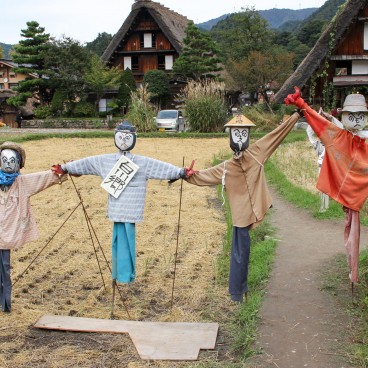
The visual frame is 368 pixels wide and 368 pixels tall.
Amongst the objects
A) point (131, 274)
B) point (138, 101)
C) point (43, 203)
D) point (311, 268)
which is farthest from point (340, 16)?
point (131, 274)

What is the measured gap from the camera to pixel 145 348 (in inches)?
182

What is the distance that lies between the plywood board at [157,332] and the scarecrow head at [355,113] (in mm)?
2203

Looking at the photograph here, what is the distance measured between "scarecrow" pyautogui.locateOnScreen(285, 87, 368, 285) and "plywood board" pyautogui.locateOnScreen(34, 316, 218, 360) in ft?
5.04

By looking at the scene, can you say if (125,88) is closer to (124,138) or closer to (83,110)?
(83,110)

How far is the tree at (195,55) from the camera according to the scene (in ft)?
99.9

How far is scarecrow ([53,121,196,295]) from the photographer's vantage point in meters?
5.46

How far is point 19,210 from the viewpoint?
5578 mm

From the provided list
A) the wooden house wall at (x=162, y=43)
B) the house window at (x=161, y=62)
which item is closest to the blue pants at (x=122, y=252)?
the wooden house wall at (x=162, y=43)

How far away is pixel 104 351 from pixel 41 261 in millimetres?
2708

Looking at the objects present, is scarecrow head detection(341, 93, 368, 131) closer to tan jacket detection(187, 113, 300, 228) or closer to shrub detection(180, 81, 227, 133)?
tan jacket detection(187, 113, 300, 228)

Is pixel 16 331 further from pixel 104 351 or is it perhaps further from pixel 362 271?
pixel 362 271

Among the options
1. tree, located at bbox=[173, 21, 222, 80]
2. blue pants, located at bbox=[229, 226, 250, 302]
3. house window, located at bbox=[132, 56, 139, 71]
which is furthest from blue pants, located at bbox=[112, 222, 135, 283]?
house window, located at bbox=[132, 56, 139, 71]

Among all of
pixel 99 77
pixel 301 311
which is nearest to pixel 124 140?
pixel 301 311

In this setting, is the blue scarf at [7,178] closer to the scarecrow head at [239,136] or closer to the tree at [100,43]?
the scarecrow head at [239,136]
